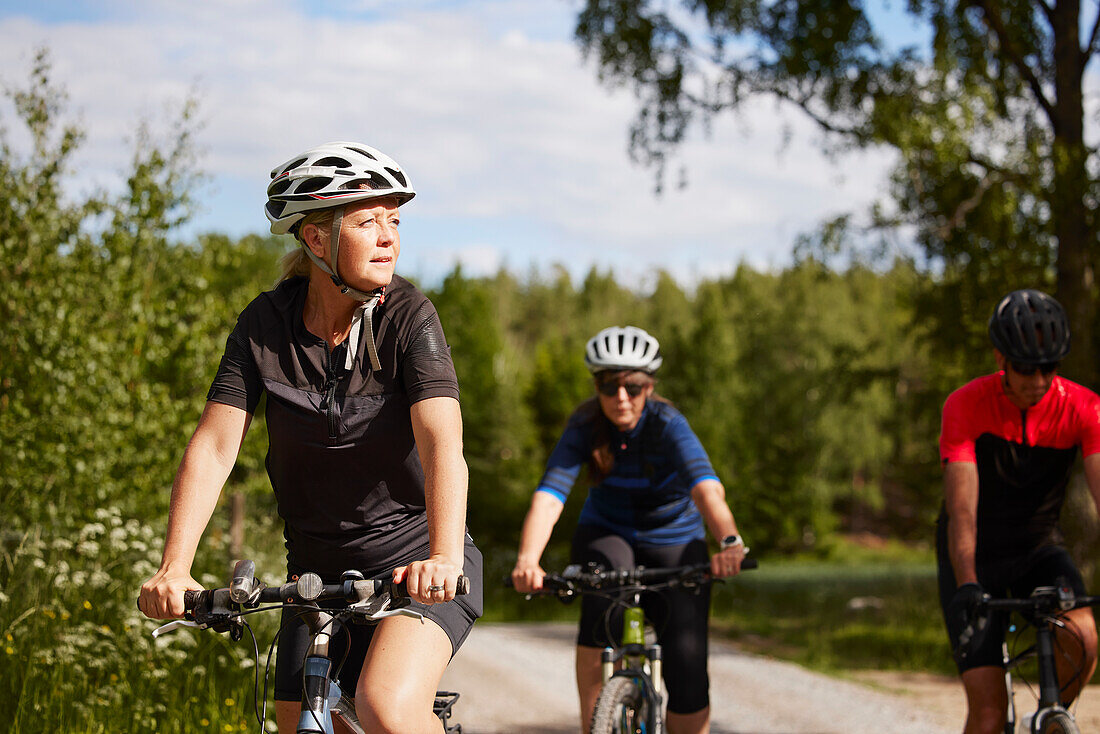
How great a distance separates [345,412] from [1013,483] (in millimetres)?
2839

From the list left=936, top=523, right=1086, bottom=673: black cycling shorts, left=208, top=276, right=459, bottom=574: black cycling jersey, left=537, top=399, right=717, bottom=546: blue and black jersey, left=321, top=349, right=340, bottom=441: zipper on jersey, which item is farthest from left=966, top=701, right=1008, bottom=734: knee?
left=321, top=349, right=340, bottom=441: zipper on jersey

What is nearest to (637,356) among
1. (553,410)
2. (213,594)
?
(213,594)

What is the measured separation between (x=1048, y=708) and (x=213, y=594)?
296 centimetres

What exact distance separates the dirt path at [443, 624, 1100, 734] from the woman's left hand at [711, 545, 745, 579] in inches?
146

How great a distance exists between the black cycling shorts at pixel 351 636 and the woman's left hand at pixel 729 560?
1590 mm

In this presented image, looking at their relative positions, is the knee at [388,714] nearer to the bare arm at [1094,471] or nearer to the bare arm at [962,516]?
the bare arm at [962,516]

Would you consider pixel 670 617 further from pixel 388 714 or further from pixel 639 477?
pixel 388 714

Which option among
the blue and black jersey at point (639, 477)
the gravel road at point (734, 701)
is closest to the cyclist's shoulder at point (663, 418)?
the blue and black jersey at point (639, 477)

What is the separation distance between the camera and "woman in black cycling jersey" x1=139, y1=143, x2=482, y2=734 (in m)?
2.87

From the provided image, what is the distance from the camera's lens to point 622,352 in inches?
198

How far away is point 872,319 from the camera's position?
74.4 m

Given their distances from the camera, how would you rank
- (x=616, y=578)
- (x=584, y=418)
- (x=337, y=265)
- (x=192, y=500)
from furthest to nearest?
(x=584, y=418), (x=616, y=578), (x=337, y=265), (x=192, y=500)

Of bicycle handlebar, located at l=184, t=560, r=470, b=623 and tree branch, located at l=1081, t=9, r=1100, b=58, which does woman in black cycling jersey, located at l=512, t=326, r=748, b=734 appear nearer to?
A: bicycle handlebar, located at l=184, t=560, r=470, b=623

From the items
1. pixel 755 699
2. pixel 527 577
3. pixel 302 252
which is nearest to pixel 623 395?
pixel 527 577
